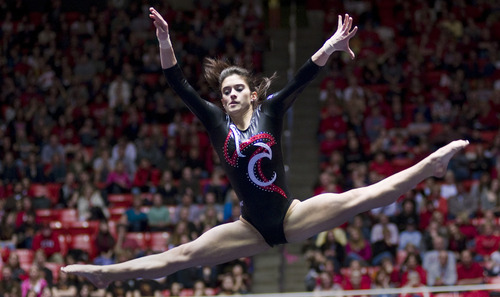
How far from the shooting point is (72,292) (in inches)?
405

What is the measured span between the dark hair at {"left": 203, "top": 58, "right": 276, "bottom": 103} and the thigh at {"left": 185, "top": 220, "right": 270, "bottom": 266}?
1030mm

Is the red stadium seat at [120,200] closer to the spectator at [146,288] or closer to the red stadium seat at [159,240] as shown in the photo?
the red stadium seat at [159,240]

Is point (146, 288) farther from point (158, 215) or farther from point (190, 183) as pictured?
point (190, 183)

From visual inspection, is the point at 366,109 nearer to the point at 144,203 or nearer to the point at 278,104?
the point at 144,203

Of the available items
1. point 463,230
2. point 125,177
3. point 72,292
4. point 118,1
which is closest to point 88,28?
point 118,1

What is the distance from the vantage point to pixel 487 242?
10.9 meters

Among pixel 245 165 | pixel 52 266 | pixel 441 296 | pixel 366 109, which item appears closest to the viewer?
pixel 245 165

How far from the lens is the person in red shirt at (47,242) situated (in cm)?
1129

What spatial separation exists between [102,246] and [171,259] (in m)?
5.84

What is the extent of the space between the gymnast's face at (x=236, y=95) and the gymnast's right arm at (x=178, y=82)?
10 cm

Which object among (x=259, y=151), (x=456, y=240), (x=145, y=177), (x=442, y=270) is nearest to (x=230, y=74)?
(x=259, y=151)

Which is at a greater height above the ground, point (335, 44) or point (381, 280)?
point (335, 44)

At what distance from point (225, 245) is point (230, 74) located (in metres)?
1.20

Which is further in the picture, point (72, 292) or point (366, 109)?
point (366, 109)
